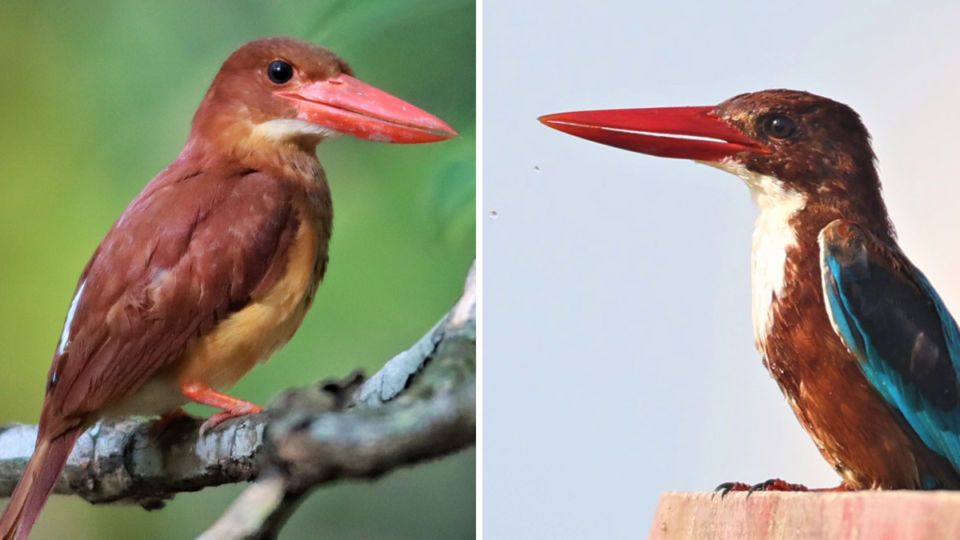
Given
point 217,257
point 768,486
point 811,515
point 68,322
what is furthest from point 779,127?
point 68,322

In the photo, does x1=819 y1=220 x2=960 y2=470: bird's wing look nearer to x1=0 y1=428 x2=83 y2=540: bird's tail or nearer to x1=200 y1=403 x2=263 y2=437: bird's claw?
x1=200 y1=403 x2=263 y2=437: bird's claw

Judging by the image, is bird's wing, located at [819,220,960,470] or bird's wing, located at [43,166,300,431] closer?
bird's wing, located at [819,220,960,470]

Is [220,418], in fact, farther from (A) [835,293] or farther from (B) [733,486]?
(A) [835,293]

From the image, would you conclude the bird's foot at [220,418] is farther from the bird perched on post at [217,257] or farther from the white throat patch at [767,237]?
the white throat patch at [767,237]

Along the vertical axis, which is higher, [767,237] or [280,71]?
[280,71]

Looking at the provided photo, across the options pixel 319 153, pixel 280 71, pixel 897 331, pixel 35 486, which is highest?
pixel 280 71

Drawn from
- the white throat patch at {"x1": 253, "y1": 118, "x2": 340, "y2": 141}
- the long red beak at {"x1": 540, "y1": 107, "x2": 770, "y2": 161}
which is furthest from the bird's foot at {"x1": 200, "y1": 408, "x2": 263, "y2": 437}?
the long red beak at {"x1": 540, "y1": 107, "x2": 770, "y2": 161}
